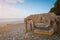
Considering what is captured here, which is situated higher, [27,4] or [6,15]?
[27,4]

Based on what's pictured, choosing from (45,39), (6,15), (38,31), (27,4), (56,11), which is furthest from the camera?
(6,15)

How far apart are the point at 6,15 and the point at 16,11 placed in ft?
2.92

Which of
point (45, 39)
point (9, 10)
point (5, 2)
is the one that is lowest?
point (45, 39)

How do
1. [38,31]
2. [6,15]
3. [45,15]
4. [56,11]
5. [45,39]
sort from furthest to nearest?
[6,15], [56,11], [38,31], [45,15], [45,39]

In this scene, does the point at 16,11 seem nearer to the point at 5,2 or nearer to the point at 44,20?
the point at 5,2

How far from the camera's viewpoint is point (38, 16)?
6.44 meters

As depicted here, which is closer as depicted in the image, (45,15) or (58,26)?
(45,15)

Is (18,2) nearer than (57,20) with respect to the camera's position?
No

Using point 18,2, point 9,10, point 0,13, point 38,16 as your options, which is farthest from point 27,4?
point 38,16

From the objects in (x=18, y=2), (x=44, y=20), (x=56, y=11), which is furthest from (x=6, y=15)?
(x=44, y=20)

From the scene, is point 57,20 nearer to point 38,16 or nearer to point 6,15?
point 38,16

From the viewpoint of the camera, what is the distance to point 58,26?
682cm

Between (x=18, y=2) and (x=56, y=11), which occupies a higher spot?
(x=18, y=2)

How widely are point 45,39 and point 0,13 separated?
5.62 meters
